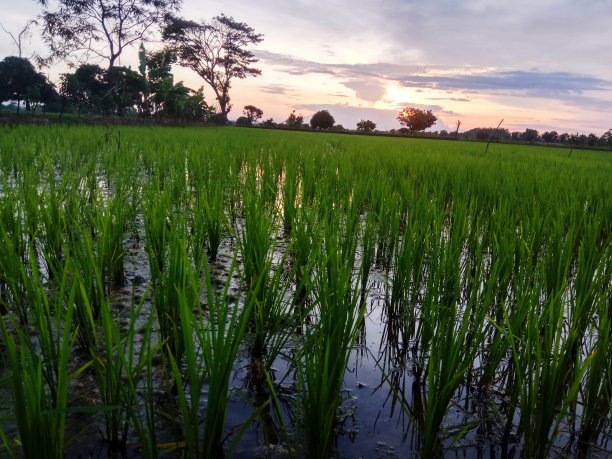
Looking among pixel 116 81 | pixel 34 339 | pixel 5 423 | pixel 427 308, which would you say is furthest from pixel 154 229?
pixel 116 81

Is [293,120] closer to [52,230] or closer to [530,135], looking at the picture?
[530,135]

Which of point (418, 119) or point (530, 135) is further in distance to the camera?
point (418, 119)

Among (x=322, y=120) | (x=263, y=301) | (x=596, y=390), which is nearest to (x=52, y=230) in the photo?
(x=263, y=301)

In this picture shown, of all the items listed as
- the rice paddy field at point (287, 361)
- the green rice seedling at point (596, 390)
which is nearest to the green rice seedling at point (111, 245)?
the rice paddy field at point (287, 361)

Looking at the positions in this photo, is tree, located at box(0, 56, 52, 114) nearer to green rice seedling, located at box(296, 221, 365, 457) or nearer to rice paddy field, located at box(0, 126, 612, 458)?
rice paddy field, located at box(0, 126, 612, 458)

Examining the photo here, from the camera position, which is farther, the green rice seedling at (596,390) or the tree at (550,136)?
the tree at (550,136)

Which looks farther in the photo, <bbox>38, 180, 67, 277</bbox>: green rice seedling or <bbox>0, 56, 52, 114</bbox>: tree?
<bbox>0, 56, 52, 114</bbox>: tree

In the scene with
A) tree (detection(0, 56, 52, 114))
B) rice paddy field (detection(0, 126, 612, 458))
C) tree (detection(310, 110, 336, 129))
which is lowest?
rice paddy field (detection(0, 126, 612, 458))

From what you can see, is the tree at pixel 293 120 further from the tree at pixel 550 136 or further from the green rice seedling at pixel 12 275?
the green rice seedling at pixel 12 275

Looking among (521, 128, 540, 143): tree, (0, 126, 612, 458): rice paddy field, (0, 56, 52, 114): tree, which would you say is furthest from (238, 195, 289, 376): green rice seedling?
(521, 128, 540, 143): tree

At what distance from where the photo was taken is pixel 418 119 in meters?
62.8

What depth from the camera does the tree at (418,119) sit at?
206 feet

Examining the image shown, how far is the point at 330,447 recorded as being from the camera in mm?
1188

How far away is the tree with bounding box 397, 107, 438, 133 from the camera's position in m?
62.7
